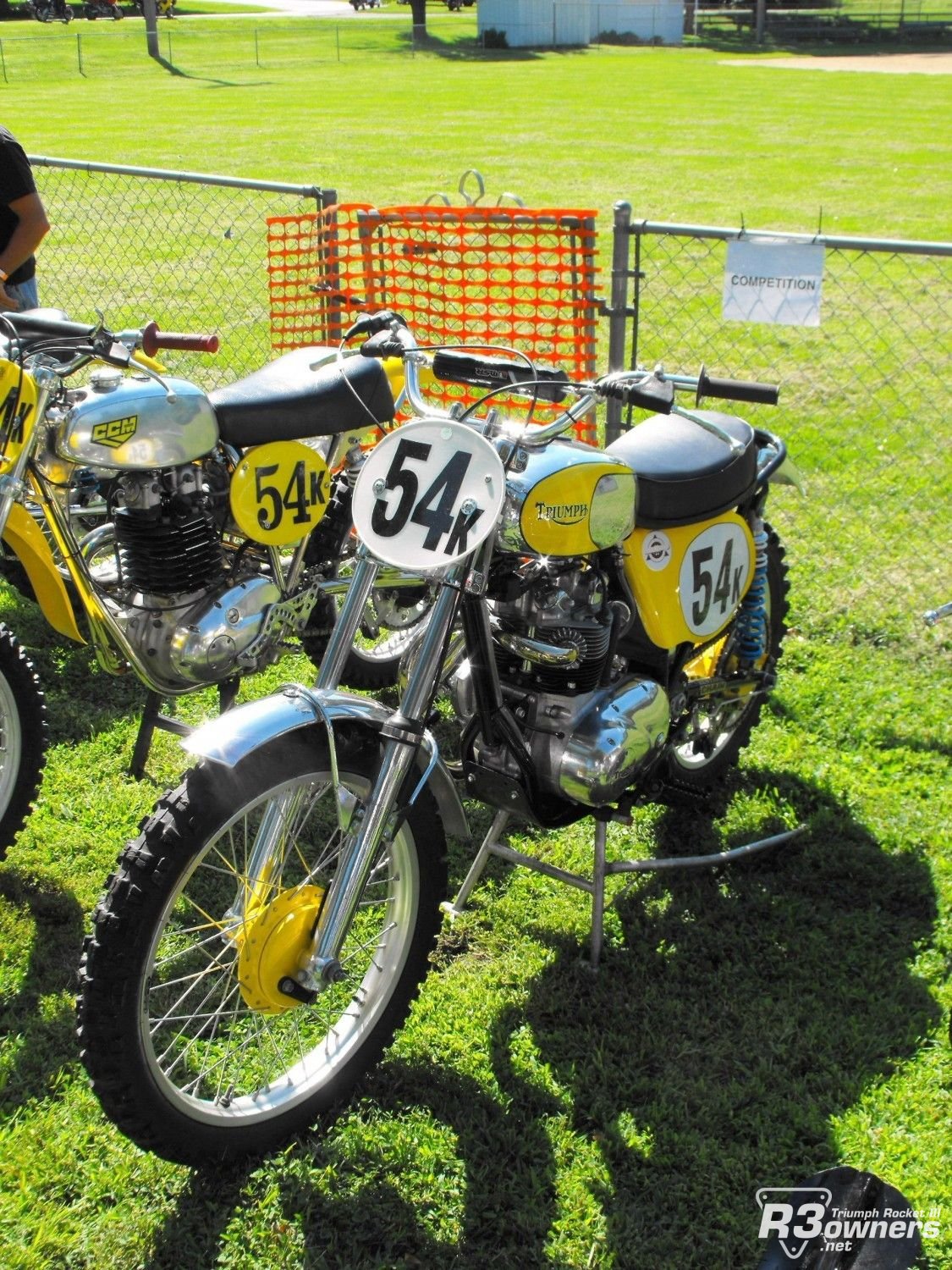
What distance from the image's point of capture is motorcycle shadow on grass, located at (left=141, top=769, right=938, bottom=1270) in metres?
2.76

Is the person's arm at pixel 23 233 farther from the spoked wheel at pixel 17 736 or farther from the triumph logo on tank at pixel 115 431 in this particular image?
the spoked wheel at pixel 17 736

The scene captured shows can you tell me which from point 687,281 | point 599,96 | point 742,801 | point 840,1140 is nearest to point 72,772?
point 742,801

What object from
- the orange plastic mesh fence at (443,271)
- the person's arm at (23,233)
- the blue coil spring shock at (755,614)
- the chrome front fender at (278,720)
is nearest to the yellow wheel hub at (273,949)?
the chrome front fender at (278,720)

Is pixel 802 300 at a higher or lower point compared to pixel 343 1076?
higher

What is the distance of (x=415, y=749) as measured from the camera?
2760 millimetres

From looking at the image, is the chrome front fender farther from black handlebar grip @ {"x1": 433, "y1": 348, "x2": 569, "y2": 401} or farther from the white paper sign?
the white paper sign

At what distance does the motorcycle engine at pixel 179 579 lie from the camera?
3.84 meters

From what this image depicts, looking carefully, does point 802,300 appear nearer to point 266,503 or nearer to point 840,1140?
point 266,503

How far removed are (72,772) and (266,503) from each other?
1200 mm

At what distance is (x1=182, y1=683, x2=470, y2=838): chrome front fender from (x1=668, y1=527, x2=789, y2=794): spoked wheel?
133 centimetres

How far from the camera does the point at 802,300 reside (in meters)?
4.64

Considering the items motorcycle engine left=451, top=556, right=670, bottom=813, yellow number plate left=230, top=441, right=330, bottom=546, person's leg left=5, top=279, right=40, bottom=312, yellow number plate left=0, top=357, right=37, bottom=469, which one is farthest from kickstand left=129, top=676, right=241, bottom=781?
person's leg left=5, top=279, right=40, bottom=312

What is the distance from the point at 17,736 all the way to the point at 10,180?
2.95 meters

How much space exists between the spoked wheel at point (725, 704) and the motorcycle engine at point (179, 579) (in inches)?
54.5
